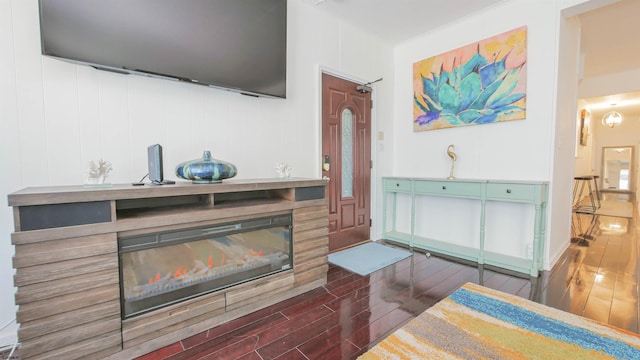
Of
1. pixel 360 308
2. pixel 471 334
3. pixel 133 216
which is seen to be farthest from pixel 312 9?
pixel 471 334

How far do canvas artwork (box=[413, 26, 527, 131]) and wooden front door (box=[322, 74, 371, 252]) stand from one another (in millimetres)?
753

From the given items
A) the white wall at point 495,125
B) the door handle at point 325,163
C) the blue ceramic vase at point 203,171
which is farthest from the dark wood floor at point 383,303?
the door handle at point 325,163

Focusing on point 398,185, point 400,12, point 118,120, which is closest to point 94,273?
point 118,120

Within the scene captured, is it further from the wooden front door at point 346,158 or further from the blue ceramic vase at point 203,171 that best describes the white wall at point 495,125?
the blue ceramic vase at point 203,171

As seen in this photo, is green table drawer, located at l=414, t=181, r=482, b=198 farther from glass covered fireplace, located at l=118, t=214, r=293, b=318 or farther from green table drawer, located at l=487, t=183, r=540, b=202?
glass covered fireplace, located at l=118, t=214, r=293, b=318

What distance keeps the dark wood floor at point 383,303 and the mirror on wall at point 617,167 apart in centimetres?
800

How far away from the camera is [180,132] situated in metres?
1.97

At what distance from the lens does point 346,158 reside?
323 centimetres

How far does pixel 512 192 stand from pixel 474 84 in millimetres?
1276

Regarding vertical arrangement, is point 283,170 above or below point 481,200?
above

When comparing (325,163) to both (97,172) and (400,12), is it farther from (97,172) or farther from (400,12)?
(97,172)

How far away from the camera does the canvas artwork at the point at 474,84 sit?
105 inches

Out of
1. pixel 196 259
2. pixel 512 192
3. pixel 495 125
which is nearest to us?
pixel 196 259

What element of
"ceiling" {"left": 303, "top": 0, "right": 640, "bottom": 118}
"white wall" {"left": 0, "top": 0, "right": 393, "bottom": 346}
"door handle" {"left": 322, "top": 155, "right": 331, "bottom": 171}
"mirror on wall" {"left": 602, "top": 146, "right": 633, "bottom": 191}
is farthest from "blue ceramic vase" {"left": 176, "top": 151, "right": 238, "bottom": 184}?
"mirror on wall" {"left": 602, "top": 146, "right": 633, "bottom": 191}
